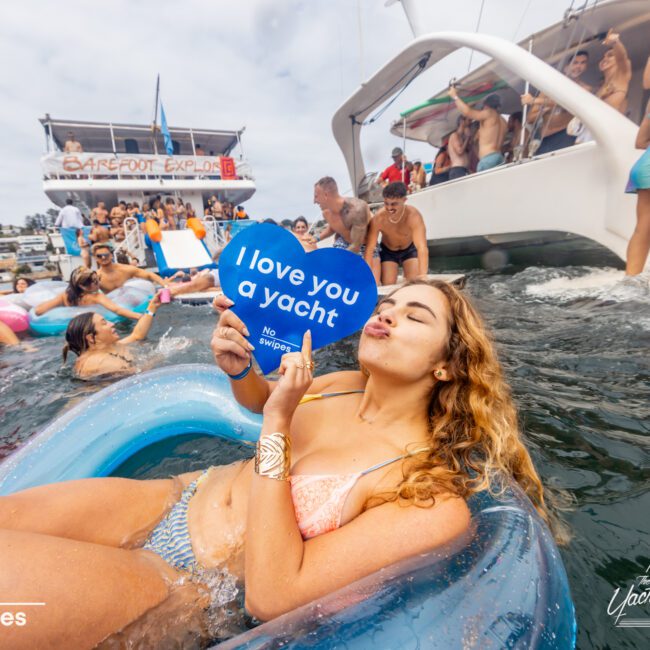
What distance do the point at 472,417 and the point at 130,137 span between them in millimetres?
22990

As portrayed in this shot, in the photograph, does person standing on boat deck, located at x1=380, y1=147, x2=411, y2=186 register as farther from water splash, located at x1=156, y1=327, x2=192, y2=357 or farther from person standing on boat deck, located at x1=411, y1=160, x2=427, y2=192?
water splash, located at x1=156, y1=327, x2=192, y2=357

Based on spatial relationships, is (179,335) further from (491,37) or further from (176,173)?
(176,173)

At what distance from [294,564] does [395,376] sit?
0.65 m

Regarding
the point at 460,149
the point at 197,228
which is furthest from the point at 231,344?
the point at 197,228

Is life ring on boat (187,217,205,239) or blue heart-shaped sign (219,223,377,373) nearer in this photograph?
blue heart-shaped sign (219,223,377,373)

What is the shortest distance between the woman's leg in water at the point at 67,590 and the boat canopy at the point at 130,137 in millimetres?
19787

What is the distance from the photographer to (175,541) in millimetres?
1199

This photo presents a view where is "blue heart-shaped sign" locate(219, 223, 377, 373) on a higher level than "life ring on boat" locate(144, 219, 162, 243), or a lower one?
lower

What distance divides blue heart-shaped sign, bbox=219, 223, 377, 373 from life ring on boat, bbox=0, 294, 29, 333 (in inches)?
237

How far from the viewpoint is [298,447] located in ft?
4.30

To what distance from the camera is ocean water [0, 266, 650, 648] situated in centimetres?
132

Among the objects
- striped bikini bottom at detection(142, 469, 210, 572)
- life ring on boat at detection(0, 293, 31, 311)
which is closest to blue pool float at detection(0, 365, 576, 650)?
striped bikini bottom at detection(142, 469, 210, 572)

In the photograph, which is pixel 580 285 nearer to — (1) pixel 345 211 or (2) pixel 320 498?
(1) pixel 345 211

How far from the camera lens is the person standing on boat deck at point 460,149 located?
6855 millimetres
